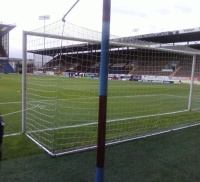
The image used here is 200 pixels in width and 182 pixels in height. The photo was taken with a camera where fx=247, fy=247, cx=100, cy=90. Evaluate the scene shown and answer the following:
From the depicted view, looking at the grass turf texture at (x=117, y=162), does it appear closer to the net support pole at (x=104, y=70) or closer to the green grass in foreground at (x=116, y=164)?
the green grass in foreground at (x=116, y=164)

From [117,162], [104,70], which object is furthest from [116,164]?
[104,70]

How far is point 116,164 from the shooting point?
344cm

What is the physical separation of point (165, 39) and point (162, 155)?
3025cm

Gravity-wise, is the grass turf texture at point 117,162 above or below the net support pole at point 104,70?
below

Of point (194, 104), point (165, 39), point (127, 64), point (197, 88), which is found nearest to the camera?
point (127, 64)

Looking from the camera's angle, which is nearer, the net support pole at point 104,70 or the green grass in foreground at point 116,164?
the net support pole at point 104,70

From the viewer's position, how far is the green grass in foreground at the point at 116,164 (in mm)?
3014

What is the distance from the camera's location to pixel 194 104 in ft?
31.9

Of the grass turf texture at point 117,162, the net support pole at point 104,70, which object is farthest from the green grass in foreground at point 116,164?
the net support pole at point 104,70

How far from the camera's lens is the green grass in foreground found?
119 inches

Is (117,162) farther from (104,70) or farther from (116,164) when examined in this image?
(104,70)

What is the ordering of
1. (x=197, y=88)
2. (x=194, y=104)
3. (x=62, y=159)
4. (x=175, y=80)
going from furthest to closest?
1. (x=175, y=80)
2. (x=197, y=88)
3. (x=194, y=104)
4. (x=62, y=159)

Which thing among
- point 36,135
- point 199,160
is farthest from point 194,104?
point 36,135

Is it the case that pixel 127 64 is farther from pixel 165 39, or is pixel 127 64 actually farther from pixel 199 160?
pixel 165 39
